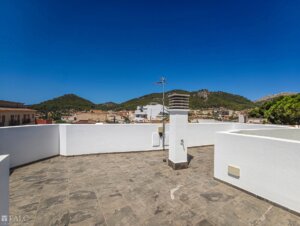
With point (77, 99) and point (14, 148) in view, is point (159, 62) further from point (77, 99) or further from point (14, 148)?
point (77, 99)

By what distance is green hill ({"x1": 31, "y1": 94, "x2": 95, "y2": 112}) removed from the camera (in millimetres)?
35359

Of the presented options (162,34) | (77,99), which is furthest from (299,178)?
(77,99)

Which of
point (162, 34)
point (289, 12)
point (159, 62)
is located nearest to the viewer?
point (289, 12)

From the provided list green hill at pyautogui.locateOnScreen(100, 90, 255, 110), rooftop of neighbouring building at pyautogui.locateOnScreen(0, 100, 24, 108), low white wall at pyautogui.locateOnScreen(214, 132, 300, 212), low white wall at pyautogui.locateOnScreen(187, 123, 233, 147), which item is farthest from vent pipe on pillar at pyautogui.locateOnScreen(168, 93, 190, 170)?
rooftop of neighbouring building at pyautogui.locateOnScreen(0, 100, 24, 108)

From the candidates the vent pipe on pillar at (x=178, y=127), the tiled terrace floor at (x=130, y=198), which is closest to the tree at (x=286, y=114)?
the tiled terrace floor at (x=130, y=198)

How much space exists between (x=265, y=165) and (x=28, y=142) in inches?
231

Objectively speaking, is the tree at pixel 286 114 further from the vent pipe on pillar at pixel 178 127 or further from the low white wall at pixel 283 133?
the vent pipe on pillar at pixel 178 127

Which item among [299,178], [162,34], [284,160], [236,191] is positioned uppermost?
[162,34]

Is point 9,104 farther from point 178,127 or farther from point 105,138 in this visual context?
point 178,127

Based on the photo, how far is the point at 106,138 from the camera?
5.89 metres

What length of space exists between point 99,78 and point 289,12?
93.4 ft

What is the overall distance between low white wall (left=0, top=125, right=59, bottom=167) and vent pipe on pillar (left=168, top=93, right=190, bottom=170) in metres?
3.97

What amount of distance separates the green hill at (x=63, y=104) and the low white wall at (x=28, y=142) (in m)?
32.9

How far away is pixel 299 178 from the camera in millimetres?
2438
